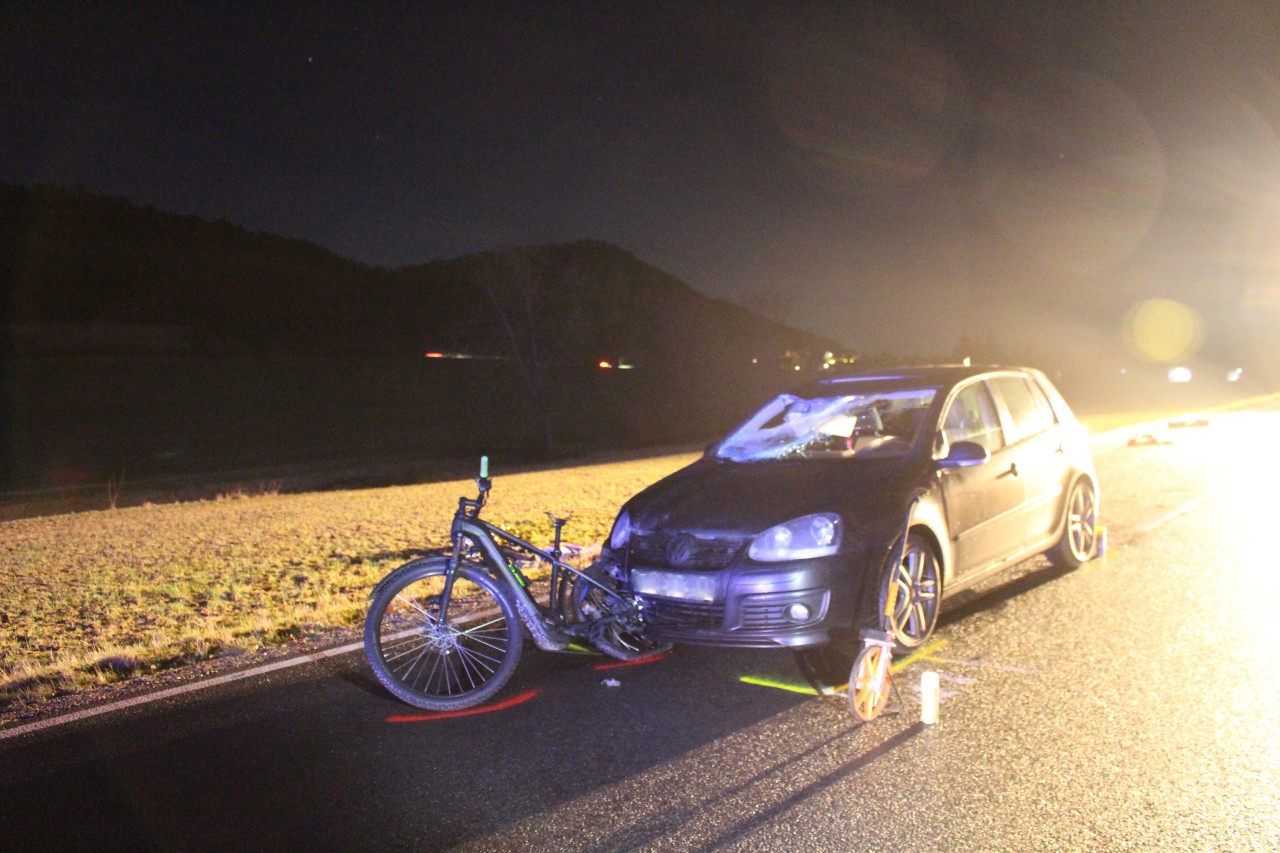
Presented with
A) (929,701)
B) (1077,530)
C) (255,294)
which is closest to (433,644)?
(929,701)

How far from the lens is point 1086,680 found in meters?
5.18

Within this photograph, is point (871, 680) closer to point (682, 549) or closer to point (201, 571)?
point (682, 549)

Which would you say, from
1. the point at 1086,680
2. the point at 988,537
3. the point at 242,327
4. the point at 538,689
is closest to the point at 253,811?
the point at 538,689

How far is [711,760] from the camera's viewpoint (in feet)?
13.6

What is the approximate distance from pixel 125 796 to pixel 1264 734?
16.1ft

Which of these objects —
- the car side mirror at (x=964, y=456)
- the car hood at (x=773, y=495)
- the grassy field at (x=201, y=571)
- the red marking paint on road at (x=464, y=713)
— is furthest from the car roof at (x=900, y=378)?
the grassy field at (x=201, y=571)

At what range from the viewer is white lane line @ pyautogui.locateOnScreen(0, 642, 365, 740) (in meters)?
4.70

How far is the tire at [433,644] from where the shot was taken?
4.88 m

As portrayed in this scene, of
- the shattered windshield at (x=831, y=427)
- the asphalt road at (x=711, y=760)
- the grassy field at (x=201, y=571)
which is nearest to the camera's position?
the asphalt road at (x=711, y=760)

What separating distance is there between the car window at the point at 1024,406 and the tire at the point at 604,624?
332 centimetres

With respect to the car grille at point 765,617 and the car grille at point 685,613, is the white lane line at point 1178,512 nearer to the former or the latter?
the car grille at point 765,617

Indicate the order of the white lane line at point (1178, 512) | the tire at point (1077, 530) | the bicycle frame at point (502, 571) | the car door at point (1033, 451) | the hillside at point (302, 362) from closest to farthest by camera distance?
the bicycle frame at point (502, 571)
the car door at point (1033, 451)
the tire at point (1077, 530)
the white lane line at point (1178, 512)
the hillside at point (302, 362)

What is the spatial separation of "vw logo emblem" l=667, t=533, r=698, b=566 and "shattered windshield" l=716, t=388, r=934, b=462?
4.50 ft

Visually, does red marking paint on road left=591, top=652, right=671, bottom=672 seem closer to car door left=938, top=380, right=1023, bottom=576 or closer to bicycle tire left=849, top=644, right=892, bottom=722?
bicycle tire left=849, top=644, right=892, bottom=722
